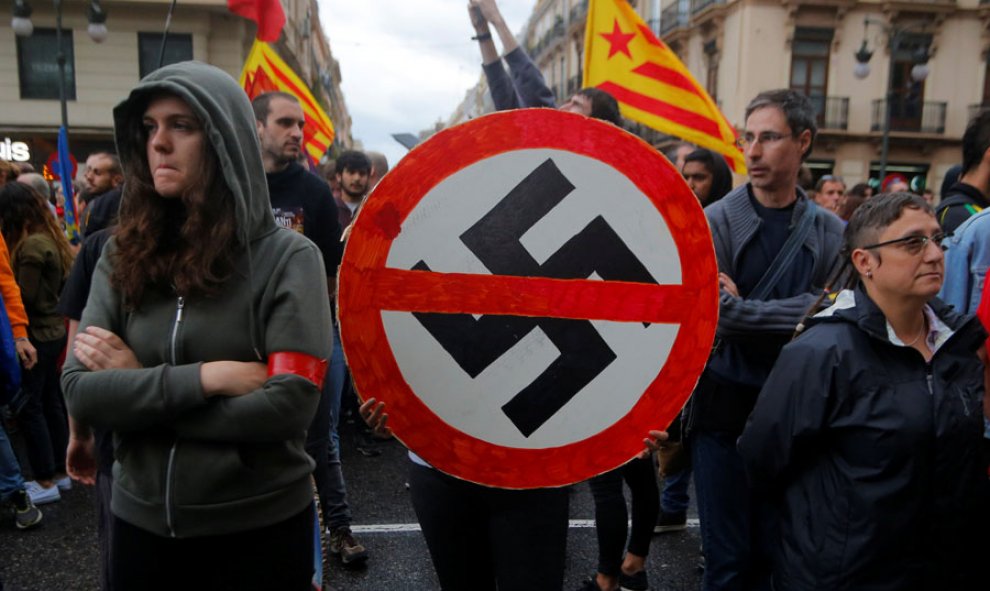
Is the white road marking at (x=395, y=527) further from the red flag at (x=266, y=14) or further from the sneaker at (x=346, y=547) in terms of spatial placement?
the red flag at (x=266, y=14)

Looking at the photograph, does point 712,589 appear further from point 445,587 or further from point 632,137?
point 632,137

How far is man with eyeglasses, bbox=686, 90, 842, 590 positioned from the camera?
2115mm

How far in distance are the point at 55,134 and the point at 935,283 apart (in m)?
21.2

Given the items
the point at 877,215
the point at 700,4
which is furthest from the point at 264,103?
the point at 700,4

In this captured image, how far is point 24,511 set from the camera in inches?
141

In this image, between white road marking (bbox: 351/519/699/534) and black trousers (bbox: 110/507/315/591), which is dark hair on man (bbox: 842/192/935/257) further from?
white road marking (bbox: 351/519/699/534)

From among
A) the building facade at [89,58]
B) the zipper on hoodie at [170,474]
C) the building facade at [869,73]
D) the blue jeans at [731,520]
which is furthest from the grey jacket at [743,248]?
the building facade at [869,73]

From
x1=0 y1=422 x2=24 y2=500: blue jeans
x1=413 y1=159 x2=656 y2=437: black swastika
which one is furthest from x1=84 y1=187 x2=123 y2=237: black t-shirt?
x1=413 y1=159 x2=656 y2=437: black swastika

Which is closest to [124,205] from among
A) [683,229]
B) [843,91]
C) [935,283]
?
[683,229]

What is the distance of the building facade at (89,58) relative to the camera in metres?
17.6

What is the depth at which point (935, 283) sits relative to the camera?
5.64 feet

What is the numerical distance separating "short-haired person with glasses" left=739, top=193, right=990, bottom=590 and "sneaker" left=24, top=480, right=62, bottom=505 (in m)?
3.88

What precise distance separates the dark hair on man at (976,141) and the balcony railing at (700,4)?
2343cm

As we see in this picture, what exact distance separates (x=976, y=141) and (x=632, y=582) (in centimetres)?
215
